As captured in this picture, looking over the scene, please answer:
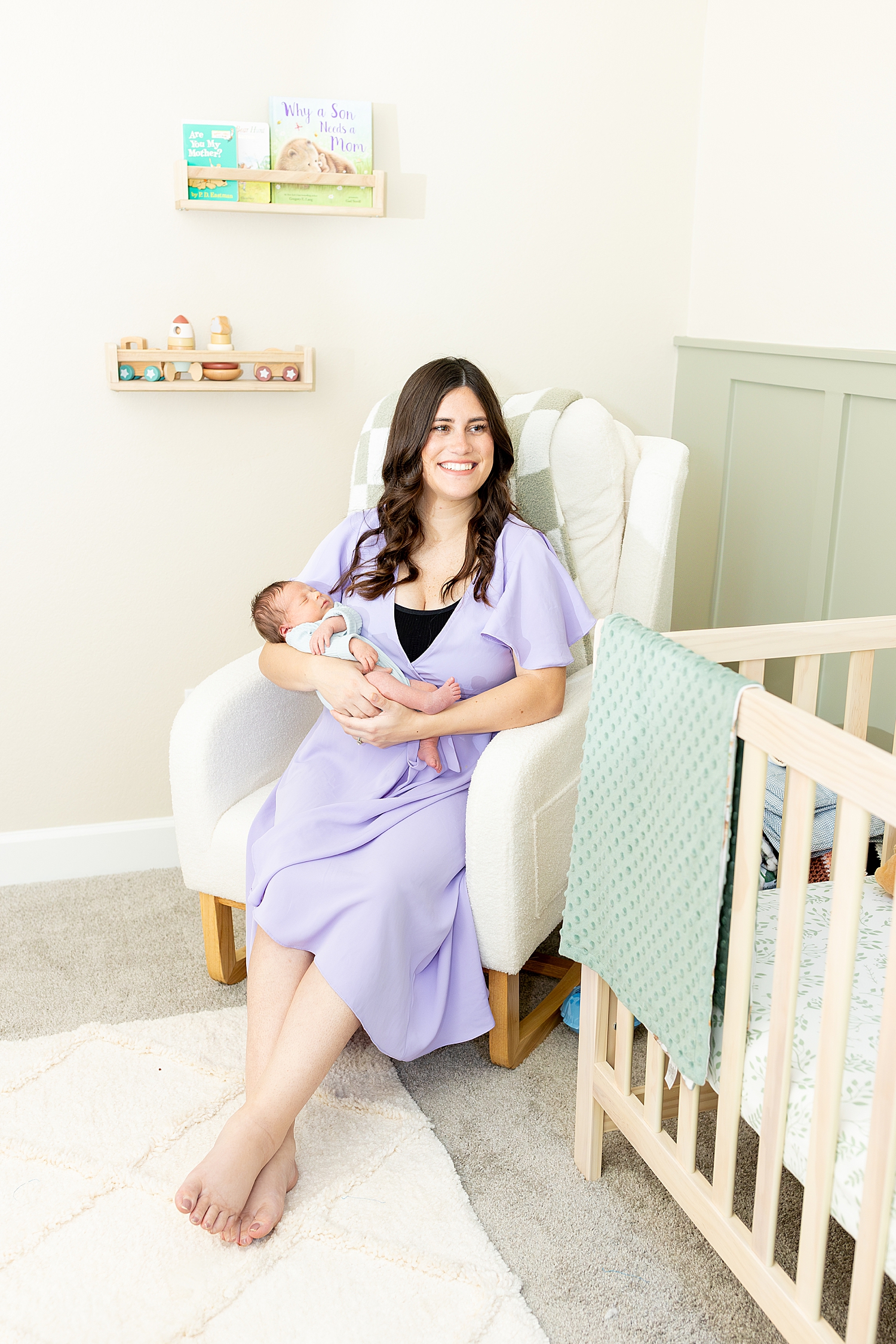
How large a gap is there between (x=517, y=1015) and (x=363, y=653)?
646mm

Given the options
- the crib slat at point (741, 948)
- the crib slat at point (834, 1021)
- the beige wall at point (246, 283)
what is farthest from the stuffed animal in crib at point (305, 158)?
the crib slat at point (834, 1021)

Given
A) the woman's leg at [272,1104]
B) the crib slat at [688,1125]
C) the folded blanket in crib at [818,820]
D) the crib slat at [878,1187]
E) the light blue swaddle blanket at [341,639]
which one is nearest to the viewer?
the crib slat at [878,1187]

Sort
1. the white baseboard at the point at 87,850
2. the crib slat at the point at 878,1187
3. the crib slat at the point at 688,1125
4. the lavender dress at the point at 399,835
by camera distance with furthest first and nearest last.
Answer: the white baseboard at the point at 87,850 → the lavender dress at the point at 399,835 → the crib slat at the point at 688,1125 → the crib slat at the point at 878,1187

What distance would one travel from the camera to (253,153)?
7.11 ft

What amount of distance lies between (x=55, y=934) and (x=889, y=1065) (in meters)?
1.76

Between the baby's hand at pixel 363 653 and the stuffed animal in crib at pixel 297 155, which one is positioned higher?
the stuffed animal in crib at pixel 297 155

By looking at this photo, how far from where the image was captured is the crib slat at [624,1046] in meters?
1.44

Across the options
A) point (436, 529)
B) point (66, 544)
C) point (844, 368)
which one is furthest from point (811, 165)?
point (66, 544)

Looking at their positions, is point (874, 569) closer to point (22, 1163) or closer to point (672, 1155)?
point (672, 1155)

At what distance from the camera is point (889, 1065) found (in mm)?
932

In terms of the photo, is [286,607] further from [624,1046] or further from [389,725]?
[624,1046]

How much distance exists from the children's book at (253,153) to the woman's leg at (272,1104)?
1.50 m

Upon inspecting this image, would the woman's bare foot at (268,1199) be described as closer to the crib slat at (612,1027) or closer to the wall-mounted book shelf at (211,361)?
the crib slat at (612,1027)

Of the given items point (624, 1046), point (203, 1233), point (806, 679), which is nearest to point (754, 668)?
point (806, 679)
